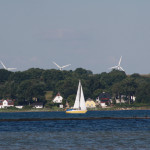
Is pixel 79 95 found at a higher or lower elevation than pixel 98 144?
higher

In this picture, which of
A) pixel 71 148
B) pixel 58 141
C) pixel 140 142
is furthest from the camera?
pixel 58 141

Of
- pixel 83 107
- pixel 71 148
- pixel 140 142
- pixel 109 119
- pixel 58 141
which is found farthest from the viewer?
pixel 83 107

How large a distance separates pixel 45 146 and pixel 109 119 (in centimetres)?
7407

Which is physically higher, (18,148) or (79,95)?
(79,95)

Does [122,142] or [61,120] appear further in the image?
[61,120]

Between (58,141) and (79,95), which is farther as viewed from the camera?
(79,95)

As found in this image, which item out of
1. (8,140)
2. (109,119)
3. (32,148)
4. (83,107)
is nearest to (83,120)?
(109,119)

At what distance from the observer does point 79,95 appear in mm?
183750

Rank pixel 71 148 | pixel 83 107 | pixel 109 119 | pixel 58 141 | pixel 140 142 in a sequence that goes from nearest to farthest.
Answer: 1. pixel 71 148
2. pixel 140 142
3. pixel 58 141
4. pixel 109 119
5. pixel 83 107

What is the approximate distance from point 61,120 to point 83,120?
292 inches

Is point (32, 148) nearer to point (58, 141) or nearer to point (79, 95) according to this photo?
point (58, 141)

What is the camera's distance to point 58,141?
62844 millimetres

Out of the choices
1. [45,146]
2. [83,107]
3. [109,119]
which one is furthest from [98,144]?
[83,107]

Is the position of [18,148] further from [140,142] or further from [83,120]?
[83,120]
